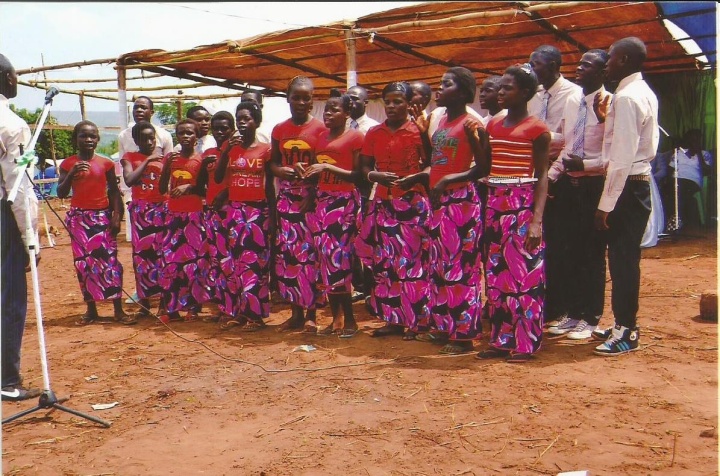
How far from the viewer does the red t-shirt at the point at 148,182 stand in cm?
561

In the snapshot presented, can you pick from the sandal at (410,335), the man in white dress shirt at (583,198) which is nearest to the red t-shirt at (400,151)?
the man in white dress shirt at (583,198)

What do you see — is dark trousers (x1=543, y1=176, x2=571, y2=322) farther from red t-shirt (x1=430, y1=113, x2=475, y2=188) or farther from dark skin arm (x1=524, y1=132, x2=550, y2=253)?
red t-shirt (x1=430, y1=113, x2=475, y2=188)

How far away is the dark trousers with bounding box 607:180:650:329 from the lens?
13.3 ft

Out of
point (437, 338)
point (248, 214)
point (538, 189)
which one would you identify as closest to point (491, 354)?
point (437, 338)

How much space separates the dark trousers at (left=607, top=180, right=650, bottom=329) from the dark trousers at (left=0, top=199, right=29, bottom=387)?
3.80 meters

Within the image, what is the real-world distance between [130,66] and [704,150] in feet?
31.8

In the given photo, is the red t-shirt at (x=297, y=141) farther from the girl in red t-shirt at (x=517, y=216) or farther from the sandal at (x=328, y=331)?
the girl in red t-shirt at (x=517, y=216)

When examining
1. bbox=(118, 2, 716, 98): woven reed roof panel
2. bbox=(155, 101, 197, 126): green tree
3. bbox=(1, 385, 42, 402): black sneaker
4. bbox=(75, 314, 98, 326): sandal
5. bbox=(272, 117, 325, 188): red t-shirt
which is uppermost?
bbox=(155, 101, 197, 126): green tree

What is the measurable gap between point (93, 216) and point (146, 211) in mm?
446

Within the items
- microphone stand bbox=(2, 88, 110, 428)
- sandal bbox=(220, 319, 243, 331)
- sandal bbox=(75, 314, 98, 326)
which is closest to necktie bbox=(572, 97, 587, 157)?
sandal bbox=(220, 319, 243, 331)

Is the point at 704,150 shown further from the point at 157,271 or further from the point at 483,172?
the point at 157,271

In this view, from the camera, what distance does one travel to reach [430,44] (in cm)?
857

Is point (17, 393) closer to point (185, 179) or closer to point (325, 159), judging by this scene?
point (185, 179)

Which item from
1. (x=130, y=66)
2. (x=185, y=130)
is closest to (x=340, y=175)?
(x=185, y=130)
